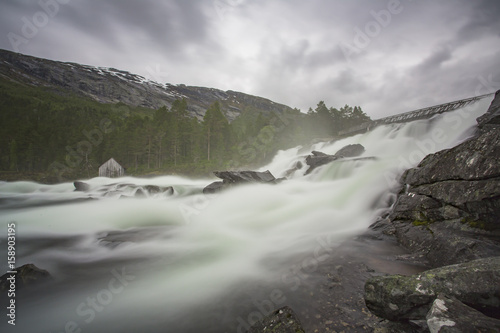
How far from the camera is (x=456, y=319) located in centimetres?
252

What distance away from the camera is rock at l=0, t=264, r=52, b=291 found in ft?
18.2

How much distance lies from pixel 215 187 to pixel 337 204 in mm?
11589

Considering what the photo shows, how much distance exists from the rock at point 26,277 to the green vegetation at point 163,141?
3969 cm

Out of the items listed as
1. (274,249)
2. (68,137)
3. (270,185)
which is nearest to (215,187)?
(270,185)

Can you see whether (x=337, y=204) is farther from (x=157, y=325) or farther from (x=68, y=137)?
(x=68, y=137)

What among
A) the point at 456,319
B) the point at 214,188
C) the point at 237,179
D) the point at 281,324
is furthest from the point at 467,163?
the point at 214,188

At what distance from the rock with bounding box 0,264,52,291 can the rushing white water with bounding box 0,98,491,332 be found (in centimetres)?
38

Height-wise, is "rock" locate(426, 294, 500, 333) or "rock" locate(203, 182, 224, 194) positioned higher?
"rock" locate(203, 182, 224, 194)

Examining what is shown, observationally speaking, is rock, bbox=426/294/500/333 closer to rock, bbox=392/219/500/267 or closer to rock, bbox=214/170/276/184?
rock, bbox=392/219/500/267

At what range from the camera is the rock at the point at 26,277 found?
18.2ft

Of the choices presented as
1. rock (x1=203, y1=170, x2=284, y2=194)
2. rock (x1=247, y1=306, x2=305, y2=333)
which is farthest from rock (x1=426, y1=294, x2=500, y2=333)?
rock (x1=203, y1=170, x2=284, y2=194)

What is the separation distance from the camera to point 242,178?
63.2 feet

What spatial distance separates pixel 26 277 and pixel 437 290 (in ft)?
30.3

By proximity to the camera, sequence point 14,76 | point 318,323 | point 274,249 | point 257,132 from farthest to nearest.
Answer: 1. point 14,76
2. point 257,132
3. point 274,249
4. point 318,323
